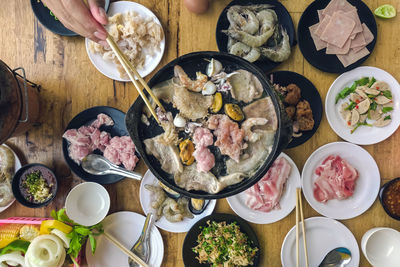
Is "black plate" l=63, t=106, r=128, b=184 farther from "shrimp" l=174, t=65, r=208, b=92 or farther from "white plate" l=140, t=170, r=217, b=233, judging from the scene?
"shrimp" l=174, t=65, r=208, b=92

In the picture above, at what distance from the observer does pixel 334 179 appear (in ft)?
7.80

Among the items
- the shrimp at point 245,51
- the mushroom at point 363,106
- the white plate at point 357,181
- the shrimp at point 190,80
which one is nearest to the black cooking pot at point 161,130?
the shrimp at point 190,80

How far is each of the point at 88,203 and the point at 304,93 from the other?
188 cm

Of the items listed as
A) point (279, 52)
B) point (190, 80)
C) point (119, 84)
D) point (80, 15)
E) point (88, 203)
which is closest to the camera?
point (80, 15)

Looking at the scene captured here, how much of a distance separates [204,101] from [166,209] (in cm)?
98

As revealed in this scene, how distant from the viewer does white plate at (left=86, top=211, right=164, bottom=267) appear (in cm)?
249

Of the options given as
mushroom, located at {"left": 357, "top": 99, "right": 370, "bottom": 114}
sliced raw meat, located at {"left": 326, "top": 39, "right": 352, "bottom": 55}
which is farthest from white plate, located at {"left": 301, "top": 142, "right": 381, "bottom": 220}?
sliced raw meat, located at {"left": 326, "top": 39, "right": 352, "bottom": 55}

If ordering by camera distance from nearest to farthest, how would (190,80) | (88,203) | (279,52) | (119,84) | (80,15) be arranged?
(80,15)
(190,80)
(279,52)
(88,203)
(119,84)

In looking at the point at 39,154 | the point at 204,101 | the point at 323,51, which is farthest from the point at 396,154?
the point at 39,154

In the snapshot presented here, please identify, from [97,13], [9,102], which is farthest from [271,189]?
[9,102]

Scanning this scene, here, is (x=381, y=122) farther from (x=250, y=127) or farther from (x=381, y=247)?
(x=250, y=127)

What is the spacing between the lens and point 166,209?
2426 millimetres

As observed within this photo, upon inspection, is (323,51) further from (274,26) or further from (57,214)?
(57,214)

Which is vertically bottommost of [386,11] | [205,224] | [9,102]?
[205,224]
